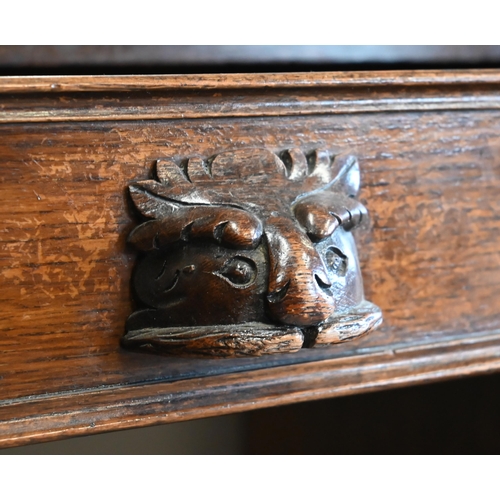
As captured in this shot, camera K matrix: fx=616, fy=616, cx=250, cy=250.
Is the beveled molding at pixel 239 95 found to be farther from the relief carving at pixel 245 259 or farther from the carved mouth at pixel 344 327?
the carved mouth at pixel 344 327

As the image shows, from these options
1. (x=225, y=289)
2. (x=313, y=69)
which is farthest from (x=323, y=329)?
(x=313, y=69)

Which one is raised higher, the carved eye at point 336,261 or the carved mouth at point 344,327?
the carved eye at point 336,261

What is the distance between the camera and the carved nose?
343 millimetres

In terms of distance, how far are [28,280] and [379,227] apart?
0.24 m

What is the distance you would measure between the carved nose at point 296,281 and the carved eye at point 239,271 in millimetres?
12

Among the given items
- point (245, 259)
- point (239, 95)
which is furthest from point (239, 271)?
point (239, 95)

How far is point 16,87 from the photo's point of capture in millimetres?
340

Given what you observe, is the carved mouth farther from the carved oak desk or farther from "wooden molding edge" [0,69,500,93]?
"wooden molding edge" [0,69,500,93]

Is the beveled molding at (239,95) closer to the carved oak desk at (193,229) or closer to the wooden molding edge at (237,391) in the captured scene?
the carved oak desk at (193,229)

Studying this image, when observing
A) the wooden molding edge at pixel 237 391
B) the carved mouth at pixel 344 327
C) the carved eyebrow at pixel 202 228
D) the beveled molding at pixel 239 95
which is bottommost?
the wooden molding edge at pixel 237 391

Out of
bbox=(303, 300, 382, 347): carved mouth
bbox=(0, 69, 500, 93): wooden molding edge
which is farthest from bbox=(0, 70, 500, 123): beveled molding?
bbox=(303, 300, 382, 347): carved mouth

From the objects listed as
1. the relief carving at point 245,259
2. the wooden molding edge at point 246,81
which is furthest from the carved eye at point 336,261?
the wooden molding edge at point 246,81

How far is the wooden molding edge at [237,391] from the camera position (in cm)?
37

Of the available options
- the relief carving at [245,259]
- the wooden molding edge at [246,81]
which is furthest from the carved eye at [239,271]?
the wooden molding edge at [246,81]
